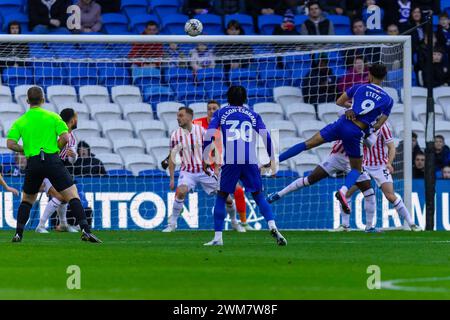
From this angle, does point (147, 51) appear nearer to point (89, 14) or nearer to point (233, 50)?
point (233, 50)

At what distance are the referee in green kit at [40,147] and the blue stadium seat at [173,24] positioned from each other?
35.0ft

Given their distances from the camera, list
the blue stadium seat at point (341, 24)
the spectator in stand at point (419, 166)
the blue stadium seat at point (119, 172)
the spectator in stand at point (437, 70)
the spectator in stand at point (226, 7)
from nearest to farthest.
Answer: the blue stadium seat at point (119, 172) → the spectator in stand at point (419, 166) → the spectator in stand at point (437, 70) → the blue stadium seat at point (341, 24) → the spectator in stand at point (226, 7)

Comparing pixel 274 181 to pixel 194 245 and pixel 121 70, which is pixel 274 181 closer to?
pixel 121 70

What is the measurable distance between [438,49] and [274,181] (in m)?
6.13

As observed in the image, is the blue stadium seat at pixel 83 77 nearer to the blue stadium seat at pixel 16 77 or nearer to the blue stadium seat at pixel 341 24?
the blue stadium seat at pixel 16 77

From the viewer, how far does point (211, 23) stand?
27.0 metres

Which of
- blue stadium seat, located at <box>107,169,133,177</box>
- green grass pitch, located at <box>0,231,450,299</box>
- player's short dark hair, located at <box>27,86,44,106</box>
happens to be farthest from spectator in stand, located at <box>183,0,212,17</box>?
player's short dark hair, located at <box>27,86,44,106</box>

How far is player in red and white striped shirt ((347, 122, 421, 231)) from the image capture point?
20.4 metres

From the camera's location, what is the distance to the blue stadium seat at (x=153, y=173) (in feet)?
72.4

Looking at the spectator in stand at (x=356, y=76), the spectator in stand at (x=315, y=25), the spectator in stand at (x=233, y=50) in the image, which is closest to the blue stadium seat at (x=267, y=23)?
the spectator in stand at (x=315, y=25)

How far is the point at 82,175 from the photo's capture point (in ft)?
72.0

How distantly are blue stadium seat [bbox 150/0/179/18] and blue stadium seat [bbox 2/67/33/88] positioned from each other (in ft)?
14.0
